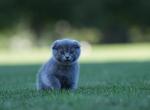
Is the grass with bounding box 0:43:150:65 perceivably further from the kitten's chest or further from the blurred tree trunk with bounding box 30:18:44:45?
the blurred tree trunk with bounding box 30:18:44:45

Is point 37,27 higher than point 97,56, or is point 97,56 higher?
point 37,27

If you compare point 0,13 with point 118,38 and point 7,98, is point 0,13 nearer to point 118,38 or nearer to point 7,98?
point 118,38

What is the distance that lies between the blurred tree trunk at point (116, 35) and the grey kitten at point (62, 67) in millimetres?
52587

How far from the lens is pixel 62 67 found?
33.8 feet

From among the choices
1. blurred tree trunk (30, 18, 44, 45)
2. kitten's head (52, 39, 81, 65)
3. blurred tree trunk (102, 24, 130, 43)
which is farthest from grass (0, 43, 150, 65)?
blurred tree trunk (102, 24, 130, 43)

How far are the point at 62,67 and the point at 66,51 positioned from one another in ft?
1.40

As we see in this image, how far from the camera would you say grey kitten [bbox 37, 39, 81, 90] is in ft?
32.8

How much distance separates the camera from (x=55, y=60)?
→ 403 inches

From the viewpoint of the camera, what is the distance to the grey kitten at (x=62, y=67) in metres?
10.0

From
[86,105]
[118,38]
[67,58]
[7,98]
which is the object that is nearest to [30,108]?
[86,105]

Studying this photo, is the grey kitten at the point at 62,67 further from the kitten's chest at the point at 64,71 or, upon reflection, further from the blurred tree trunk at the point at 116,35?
the blurred tree trunk at the point at 116,35

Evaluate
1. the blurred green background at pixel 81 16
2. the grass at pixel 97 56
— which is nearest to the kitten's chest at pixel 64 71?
the grass at pixel 97 56

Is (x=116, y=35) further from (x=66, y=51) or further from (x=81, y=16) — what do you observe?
(x=66, y=51)

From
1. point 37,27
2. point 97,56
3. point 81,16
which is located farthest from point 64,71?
point 37,27
